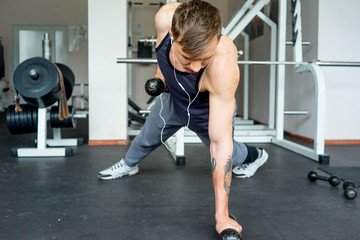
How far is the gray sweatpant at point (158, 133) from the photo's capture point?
163cm

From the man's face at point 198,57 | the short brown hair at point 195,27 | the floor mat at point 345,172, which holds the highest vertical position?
the short brown hair at point 195,27

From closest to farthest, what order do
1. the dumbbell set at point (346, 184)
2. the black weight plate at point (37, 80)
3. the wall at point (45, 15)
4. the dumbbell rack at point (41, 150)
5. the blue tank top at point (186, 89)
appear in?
the blue tank top at point (186, 89) < the dumbbell set at point (346, 184) < the black weight plate at point (37, 80) < the dumbbell rack at point (41, 150) < the wall at point (45, 15)

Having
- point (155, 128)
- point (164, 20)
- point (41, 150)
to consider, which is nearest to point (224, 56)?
point (164, 20)

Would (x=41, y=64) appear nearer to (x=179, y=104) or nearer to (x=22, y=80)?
(x=22, y=80)

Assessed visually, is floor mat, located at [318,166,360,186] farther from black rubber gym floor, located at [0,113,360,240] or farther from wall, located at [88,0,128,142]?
wall, located at [88,0,128,142]

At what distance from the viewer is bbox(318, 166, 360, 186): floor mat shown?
2019mm

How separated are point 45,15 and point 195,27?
24.1 ft

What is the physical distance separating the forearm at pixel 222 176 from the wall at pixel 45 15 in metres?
6.69

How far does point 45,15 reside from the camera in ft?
24.1

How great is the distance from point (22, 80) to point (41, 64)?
0.18 meters

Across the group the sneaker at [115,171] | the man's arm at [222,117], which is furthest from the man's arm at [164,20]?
the sneaker at [115,171]

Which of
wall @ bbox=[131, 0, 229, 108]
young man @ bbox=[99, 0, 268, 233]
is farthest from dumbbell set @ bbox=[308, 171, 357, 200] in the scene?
wall @ bbox=[131, 0, 229, 108]

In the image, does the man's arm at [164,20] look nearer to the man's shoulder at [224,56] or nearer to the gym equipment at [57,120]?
the man's shoulder at [224,56]

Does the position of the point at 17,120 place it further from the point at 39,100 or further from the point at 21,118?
the point at 39,100
